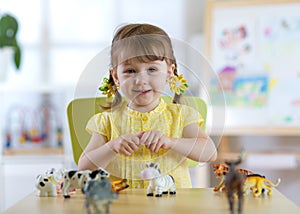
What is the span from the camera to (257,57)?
2.92 metres

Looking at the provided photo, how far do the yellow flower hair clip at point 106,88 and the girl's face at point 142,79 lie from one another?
20mm

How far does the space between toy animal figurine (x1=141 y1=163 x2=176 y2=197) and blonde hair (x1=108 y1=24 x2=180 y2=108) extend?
17 cm

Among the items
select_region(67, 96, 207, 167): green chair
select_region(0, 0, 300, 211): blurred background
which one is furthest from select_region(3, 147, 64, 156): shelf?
select_region(67, 96, 207, 167): green chair

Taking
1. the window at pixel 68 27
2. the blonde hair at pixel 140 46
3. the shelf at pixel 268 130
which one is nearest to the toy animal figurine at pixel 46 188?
the blonde hair at pixel 140 46

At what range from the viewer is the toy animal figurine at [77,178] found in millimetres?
867

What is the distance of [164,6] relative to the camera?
3.34m

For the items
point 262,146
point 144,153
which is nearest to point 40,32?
point 262,146

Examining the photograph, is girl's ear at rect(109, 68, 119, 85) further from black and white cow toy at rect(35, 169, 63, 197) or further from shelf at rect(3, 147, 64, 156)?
shelf at rect(3, 147, 64, 156)

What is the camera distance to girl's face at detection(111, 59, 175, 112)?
0.92m

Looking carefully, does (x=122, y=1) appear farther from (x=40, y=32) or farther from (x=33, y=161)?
(x=33, y=161)

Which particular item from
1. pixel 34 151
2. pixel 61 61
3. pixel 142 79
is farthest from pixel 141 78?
pixel 61 61

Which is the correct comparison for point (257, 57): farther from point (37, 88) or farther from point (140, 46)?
point (140, 46)

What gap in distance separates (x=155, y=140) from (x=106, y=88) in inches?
5.9

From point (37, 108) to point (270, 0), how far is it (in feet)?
5.26
